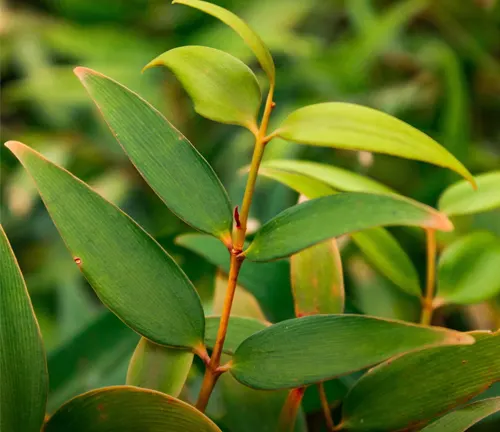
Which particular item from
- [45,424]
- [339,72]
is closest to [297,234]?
[45,424]

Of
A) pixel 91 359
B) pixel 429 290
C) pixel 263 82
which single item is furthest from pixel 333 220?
pixel 263 82

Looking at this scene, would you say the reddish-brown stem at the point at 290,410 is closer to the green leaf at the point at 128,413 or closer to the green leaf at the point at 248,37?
the green leaf at the point at 128,413

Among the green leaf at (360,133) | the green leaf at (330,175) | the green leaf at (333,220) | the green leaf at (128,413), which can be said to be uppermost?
the green leaf at (360,133)

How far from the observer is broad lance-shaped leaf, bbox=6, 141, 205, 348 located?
28cm

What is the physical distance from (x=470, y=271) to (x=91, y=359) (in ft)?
0.91

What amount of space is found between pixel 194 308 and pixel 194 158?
0.07 metres

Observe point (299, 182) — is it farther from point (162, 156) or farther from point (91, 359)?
point (91, 359)

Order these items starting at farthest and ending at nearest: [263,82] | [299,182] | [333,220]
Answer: [263,82] < [299,182] < [333,220]

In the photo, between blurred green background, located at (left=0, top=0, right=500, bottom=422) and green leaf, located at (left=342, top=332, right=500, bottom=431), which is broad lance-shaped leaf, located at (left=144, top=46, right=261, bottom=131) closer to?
green leaf, located at (left=342, top=332, right=500, bottom=431)

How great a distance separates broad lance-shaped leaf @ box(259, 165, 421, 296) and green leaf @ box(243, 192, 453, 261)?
0.28ft

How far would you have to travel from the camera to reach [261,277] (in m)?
0.40

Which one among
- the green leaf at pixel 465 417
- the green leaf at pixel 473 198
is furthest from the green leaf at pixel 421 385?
the green leaf at pixel 473 198

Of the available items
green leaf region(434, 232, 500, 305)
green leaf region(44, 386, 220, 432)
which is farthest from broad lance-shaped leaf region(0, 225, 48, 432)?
green leaf region(434, 232, 500, 305)

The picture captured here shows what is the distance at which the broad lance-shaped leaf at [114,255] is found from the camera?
276 millimetres
